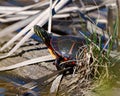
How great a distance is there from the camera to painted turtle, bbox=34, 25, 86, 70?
11.6ft

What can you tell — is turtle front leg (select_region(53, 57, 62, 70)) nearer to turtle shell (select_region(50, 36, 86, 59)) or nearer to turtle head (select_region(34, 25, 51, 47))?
turtle shell (select_region(50, 36, 86, 59))

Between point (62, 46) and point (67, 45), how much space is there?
0.13ft

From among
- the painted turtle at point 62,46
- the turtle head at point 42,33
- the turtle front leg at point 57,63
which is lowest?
the turtle front leg at point 57,63

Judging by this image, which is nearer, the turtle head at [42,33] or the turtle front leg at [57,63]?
the turtle front leg at [57,63]

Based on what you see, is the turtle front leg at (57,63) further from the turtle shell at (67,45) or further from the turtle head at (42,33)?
the turtle head at (42,33)

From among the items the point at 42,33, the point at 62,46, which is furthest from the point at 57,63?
the point at 42,33

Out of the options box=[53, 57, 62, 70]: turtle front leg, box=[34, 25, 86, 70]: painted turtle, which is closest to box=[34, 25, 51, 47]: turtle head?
box=[34, 25, 86, 70]: painted turtle

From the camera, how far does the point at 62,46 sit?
11.9 feet

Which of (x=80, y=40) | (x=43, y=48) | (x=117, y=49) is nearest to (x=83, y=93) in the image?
(x=80, y=40)

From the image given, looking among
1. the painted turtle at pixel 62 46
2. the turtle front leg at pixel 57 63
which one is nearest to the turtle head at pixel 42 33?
the painted turtle at pixel 62 46

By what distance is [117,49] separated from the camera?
3.87m

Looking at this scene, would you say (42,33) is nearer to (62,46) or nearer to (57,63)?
(62,46)

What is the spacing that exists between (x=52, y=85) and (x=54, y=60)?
0.45 metres

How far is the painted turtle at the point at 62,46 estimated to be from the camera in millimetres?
3521
